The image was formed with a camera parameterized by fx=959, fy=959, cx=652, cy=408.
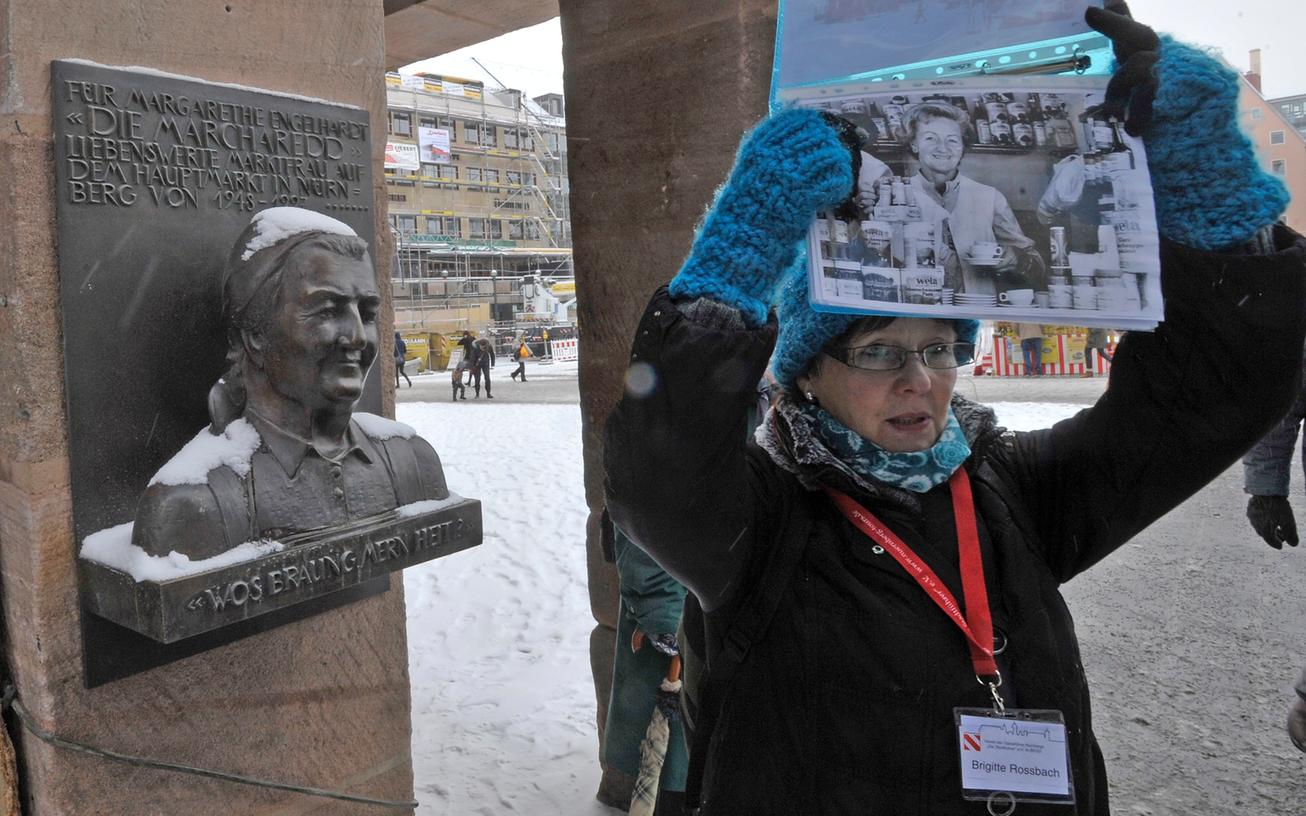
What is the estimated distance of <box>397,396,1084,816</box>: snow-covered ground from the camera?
3.93m

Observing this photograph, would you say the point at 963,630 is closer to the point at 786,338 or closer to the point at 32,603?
the point at 786,338

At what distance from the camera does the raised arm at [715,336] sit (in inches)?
48.8

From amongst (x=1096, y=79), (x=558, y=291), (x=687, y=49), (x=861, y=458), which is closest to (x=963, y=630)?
(x=861, y=458)

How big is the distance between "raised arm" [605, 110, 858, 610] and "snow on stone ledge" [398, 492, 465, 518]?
1057mm

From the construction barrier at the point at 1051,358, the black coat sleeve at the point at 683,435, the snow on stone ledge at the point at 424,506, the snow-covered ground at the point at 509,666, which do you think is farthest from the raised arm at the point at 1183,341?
the construction barrier at the point at 1051,358

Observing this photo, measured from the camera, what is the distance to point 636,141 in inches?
137

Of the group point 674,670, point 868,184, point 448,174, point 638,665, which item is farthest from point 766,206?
point 448,174

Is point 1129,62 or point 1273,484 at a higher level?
point 1129,62

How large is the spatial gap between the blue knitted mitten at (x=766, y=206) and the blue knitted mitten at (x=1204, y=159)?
1.45ft

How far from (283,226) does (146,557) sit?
2.35ft

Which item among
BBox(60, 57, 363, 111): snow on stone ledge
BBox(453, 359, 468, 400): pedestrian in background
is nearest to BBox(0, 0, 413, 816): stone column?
BBox(60, 57, 363, 111): snow on stone ledge

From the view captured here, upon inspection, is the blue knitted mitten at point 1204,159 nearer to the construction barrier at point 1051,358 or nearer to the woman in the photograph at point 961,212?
the woman in the photograph at point 961,212

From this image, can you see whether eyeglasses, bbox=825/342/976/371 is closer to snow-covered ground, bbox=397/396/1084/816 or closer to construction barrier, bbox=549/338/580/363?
snow-covered ground, bbox=397/396/1084/816

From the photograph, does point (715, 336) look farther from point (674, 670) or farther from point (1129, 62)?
point (674, 670)
